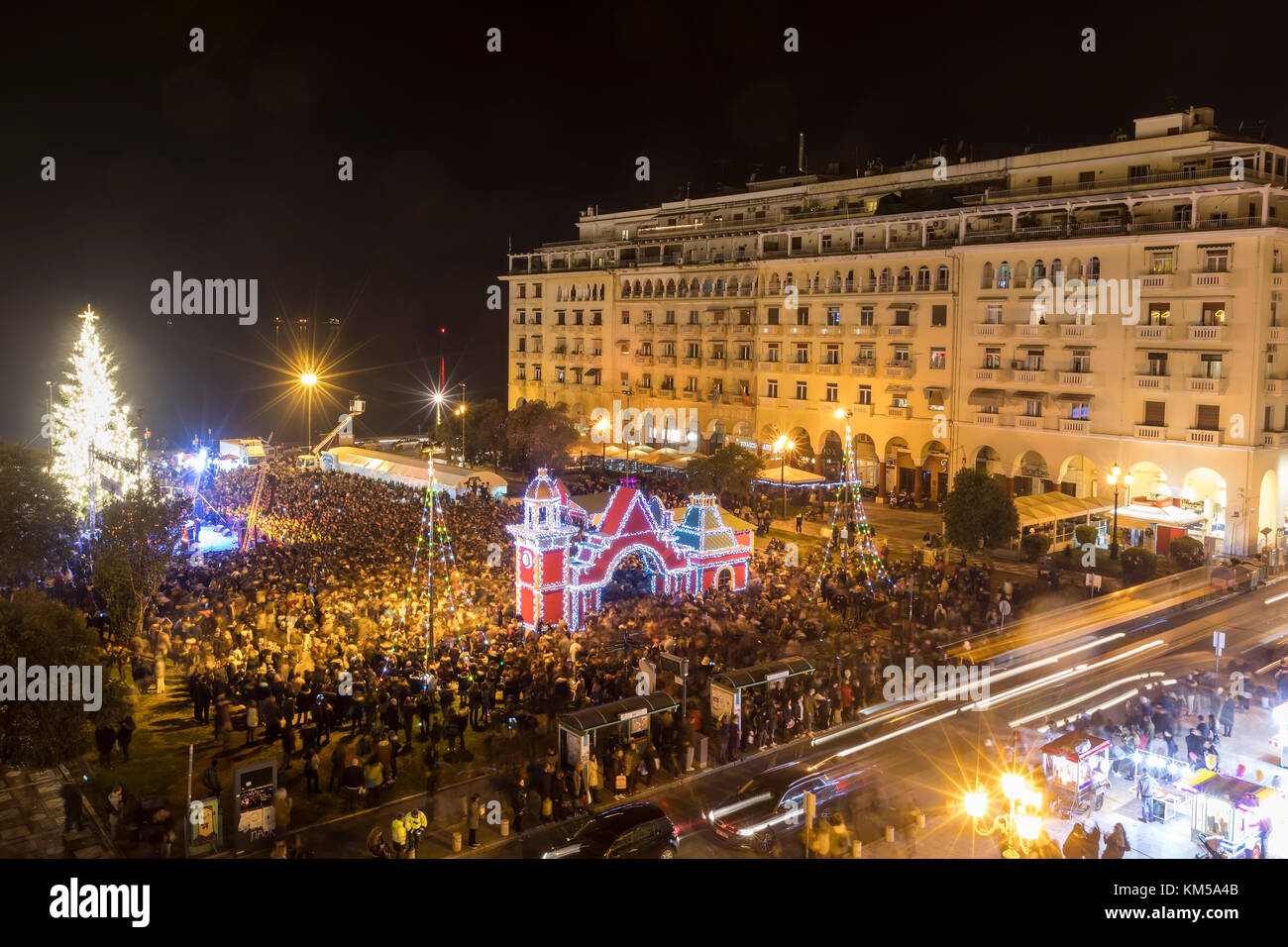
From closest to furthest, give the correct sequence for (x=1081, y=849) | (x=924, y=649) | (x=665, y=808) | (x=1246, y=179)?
1. (x=1081, y=849)
2. (x=665, y=808)
3. (x=924, y=649)
4. (x=1246, y=179)

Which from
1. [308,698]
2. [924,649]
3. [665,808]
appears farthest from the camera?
[924,649]

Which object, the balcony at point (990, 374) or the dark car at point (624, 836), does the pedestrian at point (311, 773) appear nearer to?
the dark car at point (624, 836)

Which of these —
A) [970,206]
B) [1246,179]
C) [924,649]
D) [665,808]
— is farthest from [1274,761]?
[970,206]

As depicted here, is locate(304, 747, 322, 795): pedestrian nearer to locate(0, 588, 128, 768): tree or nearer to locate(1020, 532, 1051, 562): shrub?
locate(0, 588, 128, 768): tree

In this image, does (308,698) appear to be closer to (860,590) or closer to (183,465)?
(860,590)

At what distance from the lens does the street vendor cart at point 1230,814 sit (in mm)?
14391

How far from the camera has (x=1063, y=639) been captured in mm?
25953

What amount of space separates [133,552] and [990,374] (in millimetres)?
34814

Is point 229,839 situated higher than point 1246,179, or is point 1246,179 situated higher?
point 1246,179

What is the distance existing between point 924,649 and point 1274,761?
23.6ft

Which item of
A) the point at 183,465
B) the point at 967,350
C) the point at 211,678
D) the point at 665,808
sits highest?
the point at 967,350

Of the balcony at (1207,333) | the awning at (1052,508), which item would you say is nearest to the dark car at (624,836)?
the awning at (1052,508)

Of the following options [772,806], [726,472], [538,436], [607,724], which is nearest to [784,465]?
[726,472]

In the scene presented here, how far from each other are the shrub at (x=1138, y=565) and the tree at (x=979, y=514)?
11.6ft
